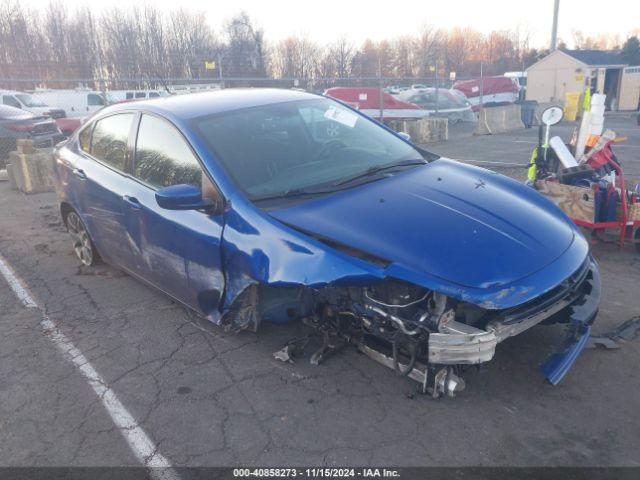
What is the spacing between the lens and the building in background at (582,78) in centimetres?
2412

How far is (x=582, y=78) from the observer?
78.9 feet

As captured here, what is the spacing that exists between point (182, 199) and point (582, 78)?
2587cm

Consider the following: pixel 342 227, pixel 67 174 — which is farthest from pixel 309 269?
pixel 67 174

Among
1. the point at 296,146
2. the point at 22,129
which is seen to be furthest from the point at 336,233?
the point at 22,129

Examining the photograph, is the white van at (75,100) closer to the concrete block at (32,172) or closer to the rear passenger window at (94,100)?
the rear passenger window at (94,100)

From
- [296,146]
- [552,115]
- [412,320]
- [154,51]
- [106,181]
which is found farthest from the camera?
[154,51]

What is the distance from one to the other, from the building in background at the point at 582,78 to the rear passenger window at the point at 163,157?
23284mm

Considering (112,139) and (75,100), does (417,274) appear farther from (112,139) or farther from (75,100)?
(75,100)

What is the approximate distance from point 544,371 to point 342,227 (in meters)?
1.37

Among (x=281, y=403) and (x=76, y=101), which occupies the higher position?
(x=76, y=101)

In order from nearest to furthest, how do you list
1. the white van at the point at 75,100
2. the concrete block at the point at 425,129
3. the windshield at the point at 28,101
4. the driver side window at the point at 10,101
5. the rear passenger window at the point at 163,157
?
1. the rear passenger window at the point at 163,157
2. the concrete block at the point at 425,129
3. the driver side window at the point at 10,101
4. the windshield at the point at 28,101
5. the white van at the point at 75,100

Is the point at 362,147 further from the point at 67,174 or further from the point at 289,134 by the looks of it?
the point at 67,174

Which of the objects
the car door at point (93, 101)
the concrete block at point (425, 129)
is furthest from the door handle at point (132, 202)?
the car door at point (93, 101)

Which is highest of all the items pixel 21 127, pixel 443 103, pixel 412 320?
pixel 21 127
